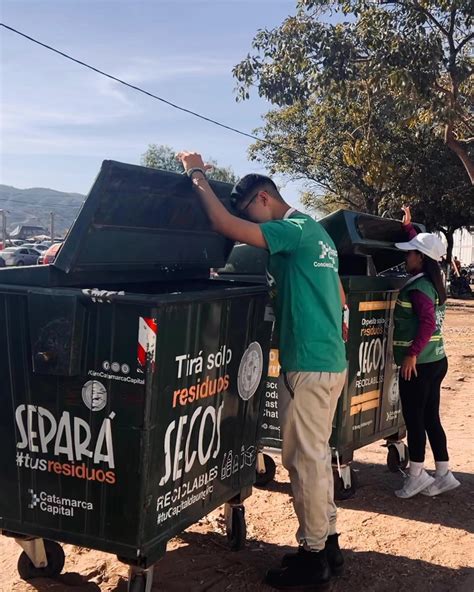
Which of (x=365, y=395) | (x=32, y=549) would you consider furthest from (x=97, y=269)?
(x=365, y=395)

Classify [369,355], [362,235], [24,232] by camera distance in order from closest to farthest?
[369,355], [362,235], [24,232]

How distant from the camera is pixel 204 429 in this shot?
10.8 feet

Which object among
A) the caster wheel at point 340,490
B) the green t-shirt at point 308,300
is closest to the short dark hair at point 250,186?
Result: the green t-shirt at point 308,300

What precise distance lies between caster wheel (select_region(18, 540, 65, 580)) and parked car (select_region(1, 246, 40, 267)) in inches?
1460

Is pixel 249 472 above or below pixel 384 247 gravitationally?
below

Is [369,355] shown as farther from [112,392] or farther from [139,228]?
[112,392]

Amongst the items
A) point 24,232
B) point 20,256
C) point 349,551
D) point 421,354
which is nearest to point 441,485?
point 421,354

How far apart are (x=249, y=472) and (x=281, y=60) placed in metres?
10.5

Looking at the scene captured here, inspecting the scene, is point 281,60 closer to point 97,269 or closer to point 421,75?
point 421,75

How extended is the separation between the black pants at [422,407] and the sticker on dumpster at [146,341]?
2514 millimetres

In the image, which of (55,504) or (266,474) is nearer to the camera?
(55,504)

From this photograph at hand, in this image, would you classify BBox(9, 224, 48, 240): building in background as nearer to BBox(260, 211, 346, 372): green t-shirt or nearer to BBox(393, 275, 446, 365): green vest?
BBox(393, 275, 446, 365): green vest

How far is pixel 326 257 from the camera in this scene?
3.32 metres

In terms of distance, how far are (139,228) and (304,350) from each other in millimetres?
1052
